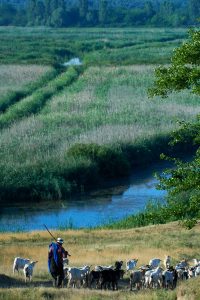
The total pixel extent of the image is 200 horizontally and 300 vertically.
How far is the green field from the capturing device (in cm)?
4272

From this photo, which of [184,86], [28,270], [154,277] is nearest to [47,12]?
[28,270]

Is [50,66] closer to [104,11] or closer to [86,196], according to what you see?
[86,196]

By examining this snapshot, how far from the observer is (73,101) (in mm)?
63656

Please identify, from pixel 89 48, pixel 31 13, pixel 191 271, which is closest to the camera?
pixel 191 271

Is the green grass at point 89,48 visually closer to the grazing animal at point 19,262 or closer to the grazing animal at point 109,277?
the grazing animal at point 19,262

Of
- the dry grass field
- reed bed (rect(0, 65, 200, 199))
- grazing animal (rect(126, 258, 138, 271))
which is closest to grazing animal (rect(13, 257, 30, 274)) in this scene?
the dry grass field

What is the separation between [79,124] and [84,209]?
16.5 meters

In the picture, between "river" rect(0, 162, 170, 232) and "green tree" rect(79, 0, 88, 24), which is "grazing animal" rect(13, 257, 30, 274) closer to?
"river" rect(0, 162, 170, 232)

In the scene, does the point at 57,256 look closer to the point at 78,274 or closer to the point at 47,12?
the point at 78,274

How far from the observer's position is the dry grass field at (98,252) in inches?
738

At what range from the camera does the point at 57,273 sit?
Result: 20328mm

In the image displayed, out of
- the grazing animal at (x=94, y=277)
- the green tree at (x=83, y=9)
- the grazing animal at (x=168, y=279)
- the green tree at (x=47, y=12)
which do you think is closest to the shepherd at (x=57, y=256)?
the grazing animal at (x=94, y=277)

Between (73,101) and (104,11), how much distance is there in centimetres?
12412

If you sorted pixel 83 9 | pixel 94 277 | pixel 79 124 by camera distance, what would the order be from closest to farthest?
pixel 94 277, pixel 79 124, pixel 83 9
